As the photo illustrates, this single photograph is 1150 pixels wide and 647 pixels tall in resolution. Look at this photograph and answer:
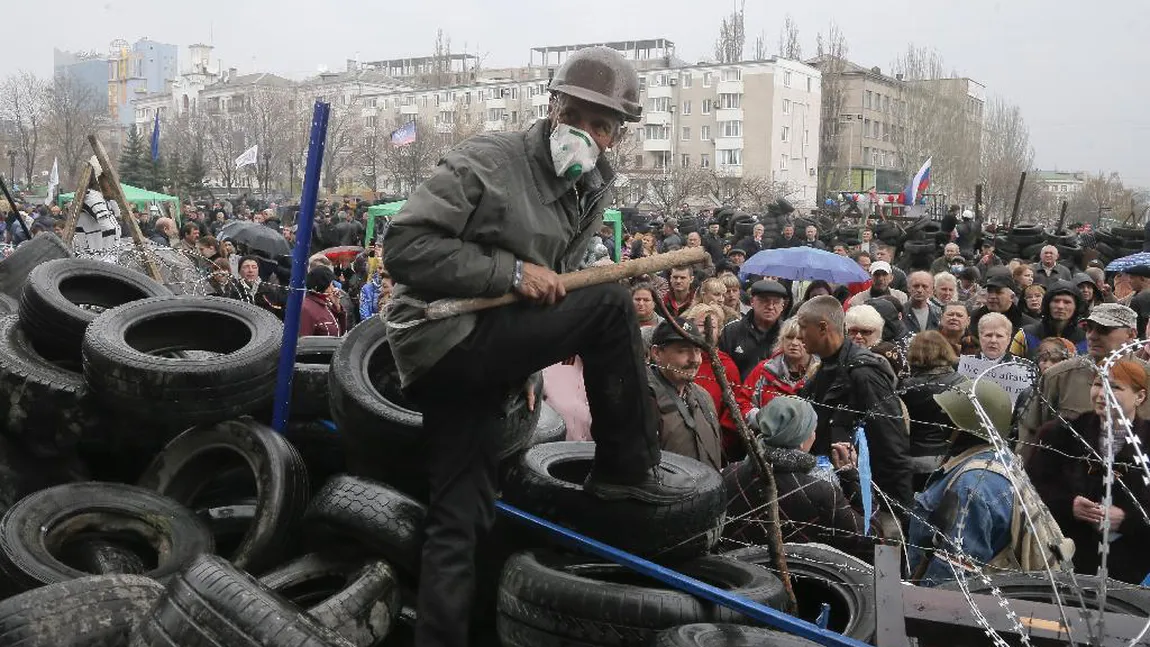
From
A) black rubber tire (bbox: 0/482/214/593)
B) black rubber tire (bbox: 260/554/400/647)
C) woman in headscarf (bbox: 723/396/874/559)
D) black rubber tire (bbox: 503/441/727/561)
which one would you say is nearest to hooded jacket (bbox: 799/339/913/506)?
woman in headscarf (bbox: 723/396/874/559)

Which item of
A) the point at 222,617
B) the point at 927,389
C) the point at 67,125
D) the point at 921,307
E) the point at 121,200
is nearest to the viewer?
the point at 222,617

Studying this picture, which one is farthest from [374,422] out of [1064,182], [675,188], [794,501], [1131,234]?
[1064,182]

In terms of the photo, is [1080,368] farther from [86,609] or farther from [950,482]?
[86,609]

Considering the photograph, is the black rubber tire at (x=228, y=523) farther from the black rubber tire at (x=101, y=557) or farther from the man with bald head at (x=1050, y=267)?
the man with bald head at (x=1050, y=267)

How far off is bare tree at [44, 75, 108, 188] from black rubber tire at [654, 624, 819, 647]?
7028 cm

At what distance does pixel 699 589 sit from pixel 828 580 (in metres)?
0.94

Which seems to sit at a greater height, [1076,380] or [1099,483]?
[1076,380]

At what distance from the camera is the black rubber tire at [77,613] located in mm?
3564

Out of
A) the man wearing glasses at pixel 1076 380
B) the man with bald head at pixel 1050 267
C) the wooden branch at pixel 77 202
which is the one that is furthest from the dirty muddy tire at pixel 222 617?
the man with bald head at pixel 1050 267

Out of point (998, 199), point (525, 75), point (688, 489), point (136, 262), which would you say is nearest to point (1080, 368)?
point (688, 489)

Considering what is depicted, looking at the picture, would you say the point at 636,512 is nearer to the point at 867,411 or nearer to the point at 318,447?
the point at 318,447

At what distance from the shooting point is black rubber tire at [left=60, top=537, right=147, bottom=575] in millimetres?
4691

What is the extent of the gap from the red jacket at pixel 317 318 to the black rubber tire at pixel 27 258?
2650 millimetres

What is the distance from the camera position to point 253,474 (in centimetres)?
514
